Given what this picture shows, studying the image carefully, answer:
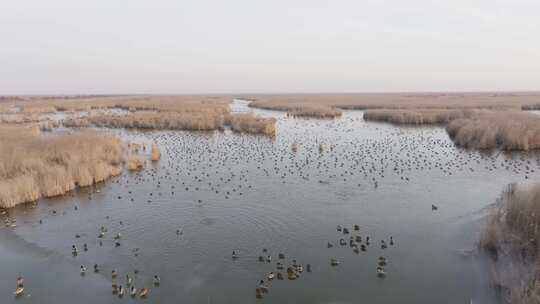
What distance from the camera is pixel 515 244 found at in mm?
11039

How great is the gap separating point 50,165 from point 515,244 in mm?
20398

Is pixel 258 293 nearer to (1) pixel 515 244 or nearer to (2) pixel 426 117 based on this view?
(1) pixel 515 244

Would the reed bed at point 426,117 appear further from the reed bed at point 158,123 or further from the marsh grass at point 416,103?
the reed bed at point 158,123

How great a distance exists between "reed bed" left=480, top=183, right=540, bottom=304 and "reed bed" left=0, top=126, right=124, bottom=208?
1783 cm

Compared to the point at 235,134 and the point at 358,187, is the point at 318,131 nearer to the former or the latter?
the point at 235,134

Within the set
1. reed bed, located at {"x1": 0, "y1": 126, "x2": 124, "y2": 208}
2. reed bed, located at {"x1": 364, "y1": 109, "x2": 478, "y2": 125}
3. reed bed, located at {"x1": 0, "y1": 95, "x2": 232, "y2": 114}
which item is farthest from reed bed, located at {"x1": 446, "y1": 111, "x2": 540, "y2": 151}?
reed bed, located at {"x1": 0, "y1": 95, "x2": 232, "y2": 114}

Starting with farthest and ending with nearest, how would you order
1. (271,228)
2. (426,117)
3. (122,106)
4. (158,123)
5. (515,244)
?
(122,106) → (426,117) → (158,123) → (271,228) → (515,244)

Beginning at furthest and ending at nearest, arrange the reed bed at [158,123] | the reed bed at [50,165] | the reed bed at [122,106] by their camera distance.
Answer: the reed bed at [122,106]
the reed bed at [158,123]
the reed bed at [50,165]

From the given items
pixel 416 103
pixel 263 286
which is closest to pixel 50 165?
pixel 263 286

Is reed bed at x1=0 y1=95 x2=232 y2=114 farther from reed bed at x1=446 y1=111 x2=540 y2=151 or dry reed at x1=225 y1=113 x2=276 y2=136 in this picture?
reed bed at x1=446 y1=111 x2=540 y2=151

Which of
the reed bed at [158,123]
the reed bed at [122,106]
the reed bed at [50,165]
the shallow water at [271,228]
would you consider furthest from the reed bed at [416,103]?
the reed bed at [50,165]

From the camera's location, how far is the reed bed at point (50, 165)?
55.7ft

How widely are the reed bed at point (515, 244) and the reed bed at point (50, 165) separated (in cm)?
1783

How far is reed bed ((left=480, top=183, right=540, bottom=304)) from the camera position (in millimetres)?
9132
